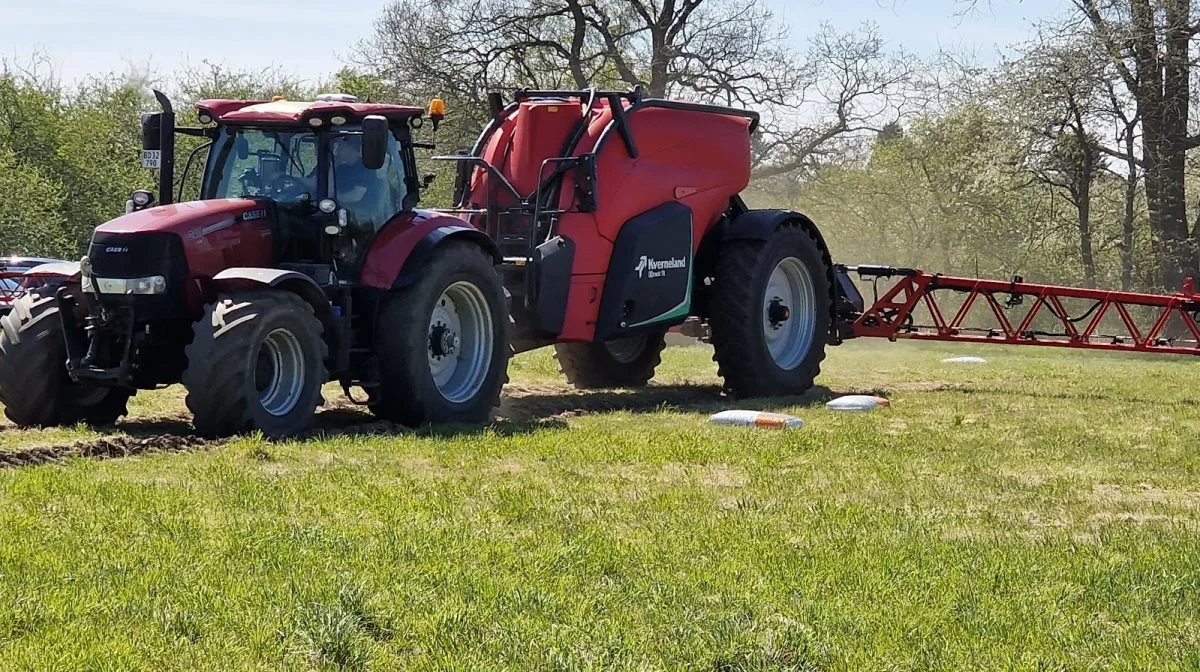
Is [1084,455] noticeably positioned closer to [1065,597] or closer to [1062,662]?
[1065,597]

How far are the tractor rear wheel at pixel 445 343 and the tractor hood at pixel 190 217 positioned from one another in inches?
46.7

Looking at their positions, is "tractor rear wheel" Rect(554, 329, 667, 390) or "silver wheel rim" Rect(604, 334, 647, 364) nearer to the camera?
"tractor rear wheel" Rect(554, 329, 667, 390)

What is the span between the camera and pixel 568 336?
12.9 m

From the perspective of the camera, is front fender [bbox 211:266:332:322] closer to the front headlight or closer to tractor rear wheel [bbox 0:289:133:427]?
the front headlight

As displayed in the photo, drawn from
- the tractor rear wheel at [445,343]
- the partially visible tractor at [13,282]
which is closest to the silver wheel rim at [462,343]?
the tractor rear wheel at [445,343]

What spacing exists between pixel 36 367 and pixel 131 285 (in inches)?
41.1

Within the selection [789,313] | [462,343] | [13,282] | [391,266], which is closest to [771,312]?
[789,313]

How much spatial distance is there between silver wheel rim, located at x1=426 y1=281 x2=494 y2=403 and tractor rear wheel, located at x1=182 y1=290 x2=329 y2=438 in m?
1.45

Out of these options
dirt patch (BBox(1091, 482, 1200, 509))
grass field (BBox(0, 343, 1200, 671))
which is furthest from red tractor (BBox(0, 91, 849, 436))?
dirt patch (BBox(1091, 482, 1200, 509))

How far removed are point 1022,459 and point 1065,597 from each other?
3.96 metres

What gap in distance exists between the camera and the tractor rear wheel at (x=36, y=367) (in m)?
10.6

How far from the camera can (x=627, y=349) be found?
51.3 ft

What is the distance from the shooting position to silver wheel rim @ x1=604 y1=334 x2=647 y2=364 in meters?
15.5

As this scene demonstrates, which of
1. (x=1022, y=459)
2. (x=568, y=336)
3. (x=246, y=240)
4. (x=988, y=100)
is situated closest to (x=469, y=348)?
(x=568, y=336)
